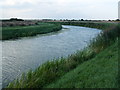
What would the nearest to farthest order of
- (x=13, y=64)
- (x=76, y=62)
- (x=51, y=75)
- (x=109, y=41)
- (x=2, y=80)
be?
(x=51, y=75) → (x=2, y=80) → (x=76, y=62) → (x=13, y=64) → (x=109, y=41)

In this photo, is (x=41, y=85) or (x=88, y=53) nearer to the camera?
(x=41, y=85)

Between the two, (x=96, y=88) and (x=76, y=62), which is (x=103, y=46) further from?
(x=96, y=88)

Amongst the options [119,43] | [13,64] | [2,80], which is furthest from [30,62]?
[119,43]

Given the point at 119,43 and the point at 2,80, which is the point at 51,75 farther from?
the point at 119,43

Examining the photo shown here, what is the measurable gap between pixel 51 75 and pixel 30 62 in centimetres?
576

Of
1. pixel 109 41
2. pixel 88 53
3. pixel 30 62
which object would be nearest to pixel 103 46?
pixel 109 41

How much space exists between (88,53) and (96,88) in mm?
6385

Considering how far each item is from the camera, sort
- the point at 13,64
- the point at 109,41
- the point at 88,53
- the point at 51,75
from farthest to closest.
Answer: the point at 109,41
the point at 13,64
the point at 88,53
the point at 51,75

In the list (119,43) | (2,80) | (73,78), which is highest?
(119,43)

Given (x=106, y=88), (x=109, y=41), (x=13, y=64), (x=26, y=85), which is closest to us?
(x=106, y=88)

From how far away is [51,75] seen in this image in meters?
9.50

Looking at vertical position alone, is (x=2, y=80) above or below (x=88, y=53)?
below

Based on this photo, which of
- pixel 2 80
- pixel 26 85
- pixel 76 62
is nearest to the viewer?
pixel 26 85

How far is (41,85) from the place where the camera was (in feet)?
28.8
